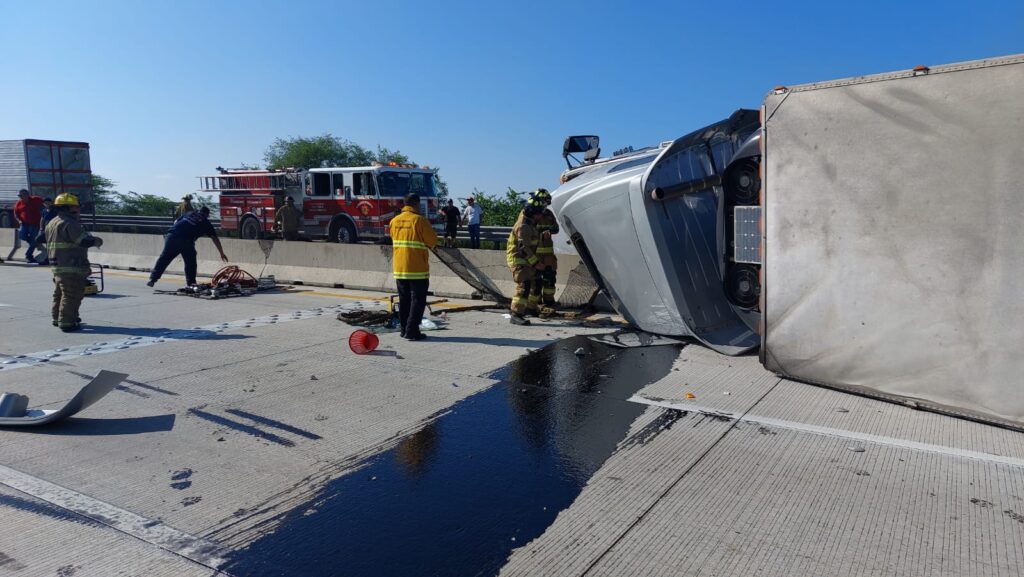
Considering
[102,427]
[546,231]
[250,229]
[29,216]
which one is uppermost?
[29,216]

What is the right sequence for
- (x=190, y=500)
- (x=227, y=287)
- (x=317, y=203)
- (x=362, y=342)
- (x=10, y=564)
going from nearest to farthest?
(x=10, y=564), (x=190, y=500), (x=362, y=342), (x=227, y=287), (x=317, y=203)

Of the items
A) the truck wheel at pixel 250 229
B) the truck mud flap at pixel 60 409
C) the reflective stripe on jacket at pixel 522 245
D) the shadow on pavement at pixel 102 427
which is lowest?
the shadow on pavement at pixel 102 427

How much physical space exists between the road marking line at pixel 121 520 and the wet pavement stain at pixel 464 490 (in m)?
0.18

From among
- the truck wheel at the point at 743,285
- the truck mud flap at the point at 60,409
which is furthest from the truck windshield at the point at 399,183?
the truck mud flap at the point at 60,409

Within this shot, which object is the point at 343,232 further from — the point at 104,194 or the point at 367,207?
the point at 104,194

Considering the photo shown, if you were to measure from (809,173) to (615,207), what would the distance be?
2.23 metres

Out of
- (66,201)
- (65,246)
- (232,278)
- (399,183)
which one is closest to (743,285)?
(65,246)

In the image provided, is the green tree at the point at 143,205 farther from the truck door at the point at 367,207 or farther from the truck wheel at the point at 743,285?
the truck wheel at the point at 743,285

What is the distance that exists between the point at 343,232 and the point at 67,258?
40.6 ft

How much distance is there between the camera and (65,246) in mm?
8578

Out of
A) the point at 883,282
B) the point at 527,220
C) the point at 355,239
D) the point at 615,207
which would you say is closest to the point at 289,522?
the point at 883,282


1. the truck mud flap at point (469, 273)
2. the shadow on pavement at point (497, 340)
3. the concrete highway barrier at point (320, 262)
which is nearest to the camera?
the shadow on pavement at point (497, 340)

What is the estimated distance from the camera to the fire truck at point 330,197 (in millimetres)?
20094

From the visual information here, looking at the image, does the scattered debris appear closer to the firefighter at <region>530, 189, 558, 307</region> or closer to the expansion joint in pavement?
the firefighter at <region>530, 189, 558, 307</region>
